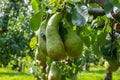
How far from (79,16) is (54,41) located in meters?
0.22

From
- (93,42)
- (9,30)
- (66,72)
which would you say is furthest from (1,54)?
(93,42)

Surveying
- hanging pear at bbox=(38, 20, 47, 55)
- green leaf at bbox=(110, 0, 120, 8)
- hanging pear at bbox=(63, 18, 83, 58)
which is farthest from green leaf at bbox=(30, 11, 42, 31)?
green leaf at bbox=(110, 0, 120, 8)

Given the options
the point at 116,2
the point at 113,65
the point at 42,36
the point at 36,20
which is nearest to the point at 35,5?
the point at 36,20

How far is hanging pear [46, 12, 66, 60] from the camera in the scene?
134 cm

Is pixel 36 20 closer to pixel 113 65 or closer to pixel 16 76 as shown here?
pixel 113 65

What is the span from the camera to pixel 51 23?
1.47m

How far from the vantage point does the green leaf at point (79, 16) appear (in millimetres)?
1519

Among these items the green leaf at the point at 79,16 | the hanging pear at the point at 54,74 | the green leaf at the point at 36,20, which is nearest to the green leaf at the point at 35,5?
the green leaf at the point at 36,20

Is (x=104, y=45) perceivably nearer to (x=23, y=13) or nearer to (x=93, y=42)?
(x=93, y=42)

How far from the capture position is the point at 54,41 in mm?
1376

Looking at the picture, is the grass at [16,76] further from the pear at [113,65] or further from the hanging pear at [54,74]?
the pear at [113,65]

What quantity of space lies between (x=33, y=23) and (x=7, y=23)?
11302 millimetres

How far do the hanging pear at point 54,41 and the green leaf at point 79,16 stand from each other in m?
0.07

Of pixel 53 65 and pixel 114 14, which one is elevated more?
pixel 114 14
